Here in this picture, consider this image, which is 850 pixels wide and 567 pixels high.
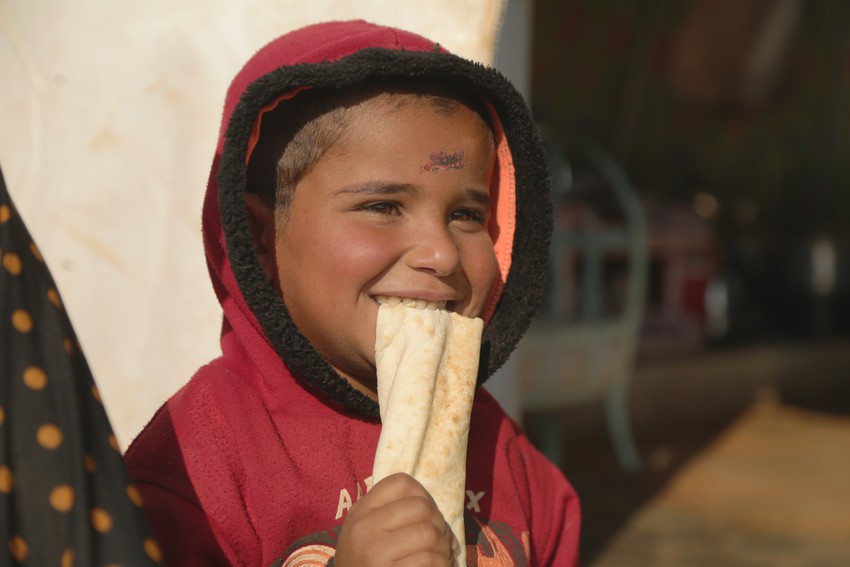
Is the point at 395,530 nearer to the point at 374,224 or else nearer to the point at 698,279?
the point at 374,224

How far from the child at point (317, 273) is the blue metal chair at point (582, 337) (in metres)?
2.14

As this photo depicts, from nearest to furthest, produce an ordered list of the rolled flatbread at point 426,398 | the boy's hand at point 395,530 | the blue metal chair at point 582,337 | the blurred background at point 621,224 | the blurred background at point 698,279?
the boy's hand at point 395,530, the rolled flatbread at point 426,398, the blurred background at point 621,224, the blue metal chair at point 582,337, the blurred background at point 698,279

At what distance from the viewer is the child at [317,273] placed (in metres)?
1.21

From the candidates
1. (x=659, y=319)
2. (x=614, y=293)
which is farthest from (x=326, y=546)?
(x=659, y=319)

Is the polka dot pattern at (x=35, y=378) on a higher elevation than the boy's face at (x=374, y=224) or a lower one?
lower

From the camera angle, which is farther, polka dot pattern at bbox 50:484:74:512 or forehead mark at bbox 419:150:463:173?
forehead mark at bbox 419:150:463:173

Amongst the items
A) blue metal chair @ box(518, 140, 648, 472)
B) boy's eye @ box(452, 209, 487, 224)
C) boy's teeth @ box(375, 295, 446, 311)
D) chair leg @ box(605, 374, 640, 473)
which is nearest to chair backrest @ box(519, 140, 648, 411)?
blue metal chair @ box(518, 140, 648, 472)

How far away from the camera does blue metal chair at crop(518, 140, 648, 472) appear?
12.8ft

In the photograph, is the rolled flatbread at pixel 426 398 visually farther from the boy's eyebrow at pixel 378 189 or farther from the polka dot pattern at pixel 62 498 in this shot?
the polka dot pattern at pixel 62 498

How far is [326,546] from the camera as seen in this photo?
122 centimetres

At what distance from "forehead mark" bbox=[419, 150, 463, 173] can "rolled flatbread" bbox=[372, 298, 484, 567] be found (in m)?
0.18

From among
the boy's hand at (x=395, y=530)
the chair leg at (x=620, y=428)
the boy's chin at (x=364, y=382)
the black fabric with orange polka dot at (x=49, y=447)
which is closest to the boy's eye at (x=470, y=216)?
the boy's chin at (x=364, y=382)

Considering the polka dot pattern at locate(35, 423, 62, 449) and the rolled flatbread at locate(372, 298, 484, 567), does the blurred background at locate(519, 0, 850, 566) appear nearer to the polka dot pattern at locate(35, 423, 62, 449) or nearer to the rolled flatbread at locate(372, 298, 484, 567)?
the rolled flatbread at locate(372, 298, 484, 567)

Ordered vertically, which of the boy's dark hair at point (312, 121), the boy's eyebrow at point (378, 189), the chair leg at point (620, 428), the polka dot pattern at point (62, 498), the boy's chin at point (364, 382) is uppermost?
the boy's dark hair at point (312, 121)
